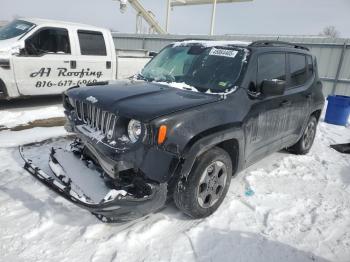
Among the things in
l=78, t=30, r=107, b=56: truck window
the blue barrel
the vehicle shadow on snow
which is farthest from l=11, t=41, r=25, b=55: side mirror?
the blue barrel

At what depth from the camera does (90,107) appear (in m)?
3.31

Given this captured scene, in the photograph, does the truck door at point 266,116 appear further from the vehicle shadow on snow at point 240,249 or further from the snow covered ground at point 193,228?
the vehicle shadow on snow at point 240,249

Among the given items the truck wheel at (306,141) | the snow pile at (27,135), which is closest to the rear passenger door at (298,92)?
the truck wheel at (306,141)

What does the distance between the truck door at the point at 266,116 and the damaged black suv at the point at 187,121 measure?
14 millimetres

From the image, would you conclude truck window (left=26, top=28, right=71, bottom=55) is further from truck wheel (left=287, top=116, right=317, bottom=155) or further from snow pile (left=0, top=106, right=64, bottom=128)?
truck wheel (left=287, top=116, right=317, bottom=155)

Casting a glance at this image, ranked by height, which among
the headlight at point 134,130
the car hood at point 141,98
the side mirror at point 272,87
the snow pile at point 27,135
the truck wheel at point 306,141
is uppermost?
the side mirror at point 272,87

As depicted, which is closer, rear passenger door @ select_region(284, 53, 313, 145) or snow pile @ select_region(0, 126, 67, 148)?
rear passenger door @ select_region(284, 53, 313, 145)

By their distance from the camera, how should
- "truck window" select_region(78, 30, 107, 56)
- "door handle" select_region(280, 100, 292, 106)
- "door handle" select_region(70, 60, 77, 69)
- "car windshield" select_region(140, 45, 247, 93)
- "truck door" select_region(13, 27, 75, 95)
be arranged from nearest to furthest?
1. "car windshield" select_region(140, 45, 247, 93)
2. "door handle" select_region(280, 100, 292, 106)
3. "truck door" select_region(13, 27, 75, 95)
4. "door handle" select_region(70, 60, 77, 69)
5. "truck window" select_region(78, 30, 107, 56)

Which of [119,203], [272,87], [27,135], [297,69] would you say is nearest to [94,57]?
[27,135]

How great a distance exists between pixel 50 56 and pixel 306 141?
5862mm

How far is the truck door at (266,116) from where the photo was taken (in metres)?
3.73

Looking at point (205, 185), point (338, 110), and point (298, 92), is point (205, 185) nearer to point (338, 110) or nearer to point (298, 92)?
point (298, 92)

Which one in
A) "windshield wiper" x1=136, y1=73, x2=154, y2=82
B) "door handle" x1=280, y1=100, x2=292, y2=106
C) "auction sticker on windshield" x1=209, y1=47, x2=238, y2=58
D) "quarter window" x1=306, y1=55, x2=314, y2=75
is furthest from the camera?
"quarter window" x1=306, y1=55, x2=314, y2=75

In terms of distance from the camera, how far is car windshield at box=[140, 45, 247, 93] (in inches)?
144
